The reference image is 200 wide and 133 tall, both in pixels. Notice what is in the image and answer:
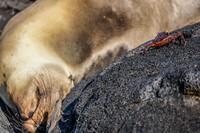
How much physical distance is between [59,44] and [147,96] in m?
2.33

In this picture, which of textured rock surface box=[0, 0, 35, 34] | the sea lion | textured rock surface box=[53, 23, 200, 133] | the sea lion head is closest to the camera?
textured rock surface box=[53, 23, 200, 133]

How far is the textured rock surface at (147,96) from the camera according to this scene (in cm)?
189

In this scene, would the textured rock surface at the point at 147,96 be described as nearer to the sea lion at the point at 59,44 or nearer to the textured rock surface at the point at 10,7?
the sea lion at the point at 59,44

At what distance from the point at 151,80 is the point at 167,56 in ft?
1.52

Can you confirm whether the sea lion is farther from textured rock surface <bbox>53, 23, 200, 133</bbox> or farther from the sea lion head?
textured rock surface <bbox>53, 23, 200, 133</bbox>

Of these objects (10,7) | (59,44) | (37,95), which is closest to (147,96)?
(37,95)

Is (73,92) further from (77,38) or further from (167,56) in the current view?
(167,56)

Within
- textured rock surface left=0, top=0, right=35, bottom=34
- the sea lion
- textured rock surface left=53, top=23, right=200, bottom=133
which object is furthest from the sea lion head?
textured rock surface left=0, top=0, right=35, bottom=34

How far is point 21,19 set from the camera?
439 cm

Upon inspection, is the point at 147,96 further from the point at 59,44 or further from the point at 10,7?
the point at 10,7

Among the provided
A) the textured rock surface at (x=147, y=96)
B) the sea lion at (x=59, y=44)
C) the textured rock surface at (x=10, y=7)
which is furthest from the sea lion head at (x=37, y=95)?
the textured rock surface at (x=10, y=7)

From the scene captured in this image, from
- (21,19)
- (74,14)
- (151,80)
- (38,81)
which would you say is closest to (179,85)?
(151,80)

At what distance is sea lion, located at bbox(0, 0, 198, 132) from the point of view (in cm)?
388

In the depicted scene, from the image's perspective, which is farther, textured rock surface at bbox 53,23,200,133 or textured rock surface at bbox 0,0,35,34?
textured rock surface at bbox 0,0,35,34
